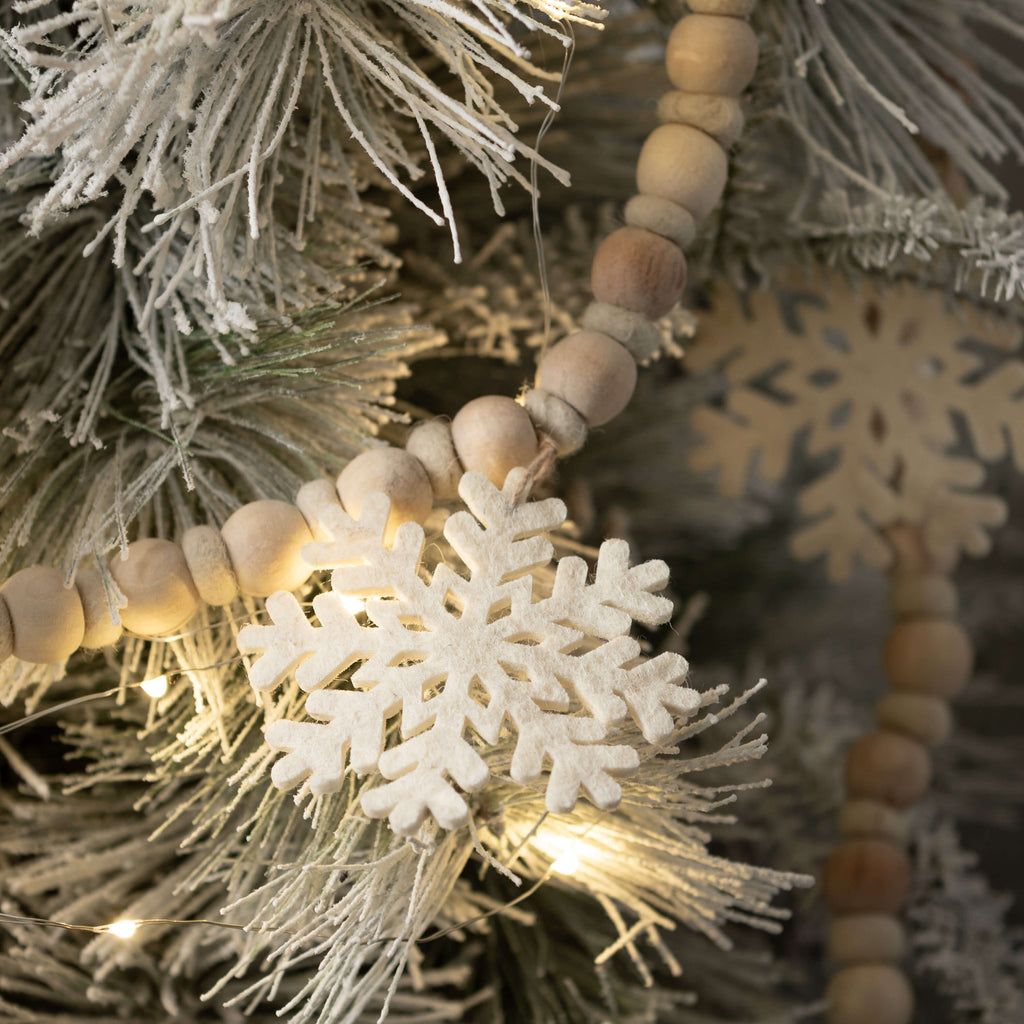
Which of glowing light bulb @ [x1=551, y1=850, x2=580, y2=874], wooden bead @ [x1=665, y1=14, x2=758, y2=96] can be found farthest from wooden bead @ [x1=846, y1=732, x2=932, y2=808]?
wooden bead @ [x1=665, y1=14, x2=758, y2=96]

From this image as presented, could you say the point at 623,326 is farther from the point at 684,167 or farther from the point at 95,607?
the point at 95,607

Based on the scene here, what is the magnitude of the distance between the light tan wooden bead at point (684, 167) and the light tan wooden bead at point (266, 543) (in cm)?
20

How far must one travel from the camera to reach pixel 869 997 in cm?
58

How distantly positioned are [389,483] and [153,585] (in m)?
0.09

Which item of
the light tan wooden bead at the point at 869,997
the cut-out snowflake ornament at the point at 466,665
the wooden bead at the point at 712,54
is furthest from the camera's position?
the light tan wooden bead at the point at 869,997

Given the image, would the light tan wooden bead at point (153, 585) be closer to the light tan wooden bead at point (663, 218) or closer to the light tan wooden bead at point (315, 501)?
the light tan wooden bead at point (315, 501)

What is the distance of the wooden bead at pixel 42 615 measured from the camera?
1.08 ft

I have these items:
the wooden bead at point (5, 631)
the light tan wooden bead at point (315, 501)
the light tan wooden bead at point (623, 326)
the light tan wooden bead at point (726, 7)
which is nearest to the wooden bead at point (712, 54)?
the light tan wooden bead at point (726, 7)

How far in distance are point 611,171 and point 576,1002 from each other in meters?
0.47

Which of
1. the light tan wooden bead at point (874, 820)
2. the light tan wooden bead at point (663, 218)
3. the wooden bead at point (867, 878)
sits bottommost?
the wooden bead at point (867, 878)

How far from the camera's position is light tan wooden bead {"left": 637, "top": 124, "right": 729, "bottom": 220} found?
39 cm

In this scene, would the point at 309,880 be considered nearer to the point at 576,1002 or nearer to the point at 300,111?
the point at 576,1002

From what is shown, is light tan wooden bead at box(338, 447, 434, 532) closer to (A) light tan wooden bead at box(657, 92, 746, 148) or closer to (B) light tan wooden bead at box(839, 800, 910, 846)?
(A) light tan wooden bead at box(657, 92, 746, 148)

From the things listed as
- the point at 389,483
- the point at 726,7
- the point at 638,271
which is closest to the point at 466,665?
the point at 389,483
